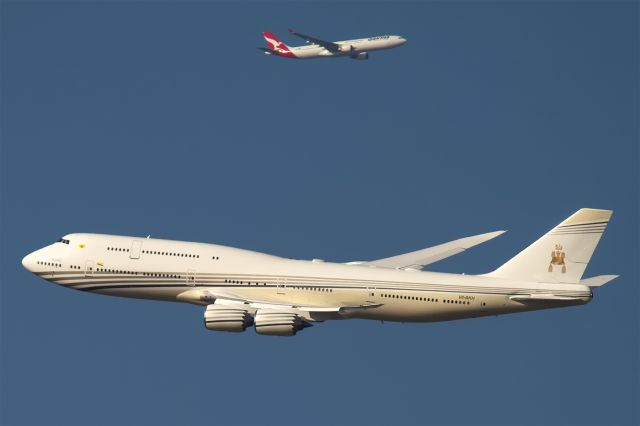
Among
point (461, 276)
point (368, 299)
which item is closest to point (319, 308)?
point (368, 299)

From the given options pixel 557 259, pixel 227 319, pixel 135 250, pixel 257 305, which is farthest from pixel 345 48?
pixel 227 319

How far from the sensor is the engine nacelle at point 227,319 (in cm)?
10631

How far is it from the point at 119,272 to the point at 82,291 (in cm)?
466

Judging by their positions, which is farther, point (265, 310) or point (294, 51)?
point (294, 51)

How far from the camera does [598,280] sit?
107062mm

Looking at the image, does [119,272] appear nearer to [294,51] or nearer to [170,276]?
[170,276]

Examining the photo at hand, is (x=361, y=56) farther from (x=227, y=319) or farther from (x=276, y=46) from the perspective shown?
(x=227, y=319)

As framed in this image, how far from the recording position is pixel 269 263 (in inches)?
4321

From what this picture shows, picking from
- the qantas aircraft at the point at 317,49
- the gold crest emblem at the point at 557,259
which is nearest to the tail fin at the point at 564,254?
the gold crest emblem at the point at 557,259

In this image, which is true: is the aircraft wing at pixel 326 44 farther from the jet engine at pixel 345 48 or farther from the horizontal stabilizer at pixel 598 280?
the horizontal stabilizer at pixel 598 280

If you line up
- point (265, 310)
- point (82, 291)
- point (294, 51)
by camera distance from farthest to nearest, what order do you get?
point (294, 51)
point (82, 291)
point (265, 310)

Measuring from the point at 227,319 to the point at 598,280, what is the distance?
2977 cm

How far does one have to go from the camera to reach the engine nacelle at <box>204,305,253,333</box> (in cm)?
10631

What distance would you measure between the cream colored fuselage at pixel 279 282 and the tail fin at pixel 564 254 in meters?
1.24
